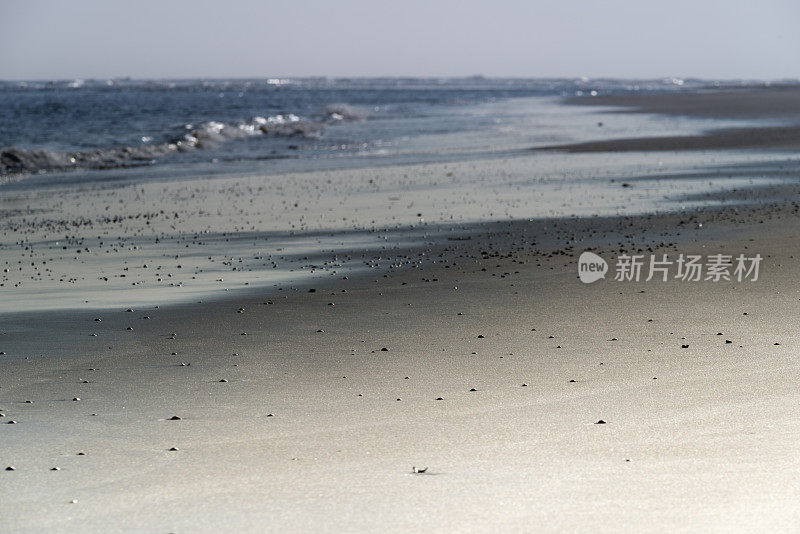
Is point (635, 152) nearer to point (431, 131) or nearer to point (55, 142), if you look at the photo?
point (431, 131)

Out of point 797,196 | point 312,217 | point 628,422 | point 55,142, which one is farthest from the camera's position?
point 55,142

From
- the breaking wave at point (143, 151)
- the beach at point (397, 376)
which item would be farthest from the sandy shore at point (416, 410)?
the breaking wave at point (143, 151)

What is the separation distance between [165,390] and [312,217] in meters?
8.04

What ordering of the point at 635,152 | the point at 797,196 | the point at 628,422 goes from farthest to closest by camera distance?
the point at 635,152 < the point at 797,196 < the point at 628,422

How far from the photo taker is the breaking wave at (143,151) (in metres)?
25.3

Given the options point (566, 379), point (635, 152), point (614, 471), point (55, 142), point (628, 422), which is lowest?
point (614, 471)

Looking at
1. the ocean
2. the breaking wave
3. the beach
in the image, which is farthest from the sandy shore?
the breaking wave

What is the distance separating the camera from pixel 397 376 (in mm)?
6156

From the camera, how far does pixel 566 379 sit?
5988 millimetres

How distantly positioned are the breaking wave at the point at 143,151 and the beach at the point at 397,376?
12.7 meters

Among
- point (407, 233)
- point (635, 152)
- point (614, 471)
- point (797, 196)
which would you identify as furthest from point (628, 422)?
point (635, 152)

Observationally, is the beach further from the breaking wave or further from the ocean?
the breaking wave

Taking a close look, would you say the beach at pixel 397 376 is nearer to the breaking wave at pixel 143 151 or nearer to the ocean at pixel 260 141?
the ocean at pixel 260 141

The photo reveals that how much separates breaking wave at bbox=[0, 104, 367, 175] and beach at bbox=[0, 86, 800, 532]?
1268 centimetres
